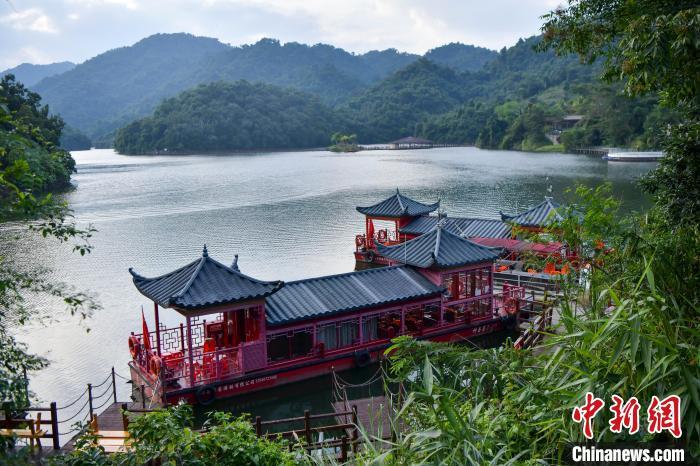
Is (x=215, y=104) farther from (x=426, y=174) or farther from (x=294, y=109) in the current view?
(x=426, y=174)

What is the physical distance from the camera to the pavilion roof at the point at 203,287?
11.7 m

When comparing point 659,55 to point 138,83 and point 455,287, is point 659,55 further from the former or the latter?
point 138,83

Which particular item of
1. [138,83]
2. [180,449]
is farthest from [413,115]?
[180,449]

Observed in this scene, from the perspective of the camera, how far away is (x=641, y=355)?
184 inches

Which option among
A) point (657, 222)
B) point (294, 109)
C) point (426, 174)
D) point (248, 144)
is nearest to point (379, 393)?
point (657, 222)

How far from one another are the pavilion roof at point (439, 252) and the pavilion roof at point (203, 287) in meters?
4.09

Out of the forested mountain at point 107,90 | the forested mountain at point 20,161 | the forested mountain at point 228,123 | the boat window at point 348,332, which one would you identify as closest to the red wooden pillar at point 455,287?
the boat window at point 348,332

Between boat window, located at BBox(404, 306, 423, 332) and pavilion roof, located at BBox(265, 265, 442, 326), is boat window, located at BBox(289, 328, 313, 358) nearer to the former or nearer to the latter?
pavilion roof, located at BBox(265, 265, 442, 326)

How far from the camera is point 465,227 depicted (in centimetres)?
2308

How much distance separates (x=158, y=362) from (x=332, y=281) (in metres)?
4.25

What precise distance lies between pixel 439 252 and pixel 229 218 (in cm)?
2354

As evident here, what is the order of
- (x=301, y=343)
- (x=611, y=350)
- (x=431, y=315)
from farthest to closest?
(x=431, y=315) < (x=301, y=343) < (x=611, y=350)

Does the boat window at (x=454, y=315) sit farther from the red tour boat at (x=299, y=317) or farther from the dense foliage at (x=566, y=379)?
the dense foliage at (x=566, y=379)

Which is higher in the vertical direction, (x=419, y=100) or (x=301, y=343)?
(x=419, y=100)
